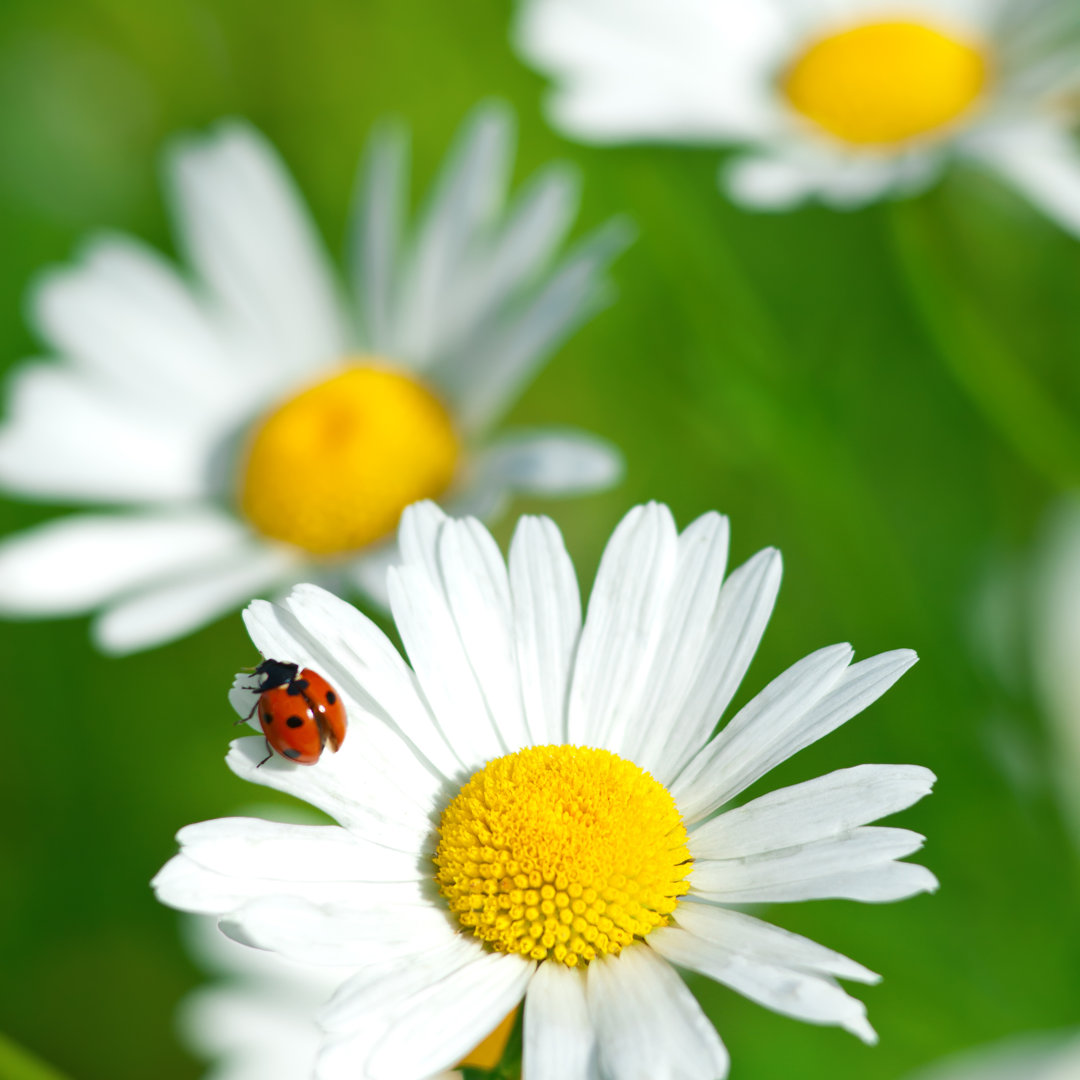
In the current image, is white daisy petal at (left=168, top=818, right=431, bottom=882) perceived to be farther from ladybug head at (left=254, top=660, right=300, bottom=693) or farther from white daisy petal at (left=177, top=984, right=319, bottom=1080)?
white daisy petal at (left=177, top=984, right=319, bottom=1080)

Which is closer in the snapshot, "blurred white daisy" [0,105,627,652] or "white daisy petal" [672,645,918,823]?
"white daisy petal" [672,645,918,823]

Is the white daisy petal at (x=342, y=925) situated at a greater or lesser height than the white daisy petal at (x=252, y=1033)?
greater

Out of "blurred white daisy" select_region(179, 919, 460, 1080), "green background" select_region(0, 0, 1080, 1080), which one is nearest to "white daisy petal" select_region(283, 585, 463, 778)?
"blurred white daisy" select_region(179, 919, 460, 1080)

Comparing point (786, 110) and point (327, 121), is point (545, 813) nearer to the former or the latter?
point (786, 110)

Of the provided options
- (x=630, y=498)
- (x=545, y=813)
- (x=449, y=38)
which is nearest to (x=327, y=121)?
(x=449, y=38)

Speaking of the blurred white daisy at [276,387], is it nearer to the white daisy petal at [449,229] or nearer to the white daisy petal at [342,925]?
the white daisy petal at [449,229]

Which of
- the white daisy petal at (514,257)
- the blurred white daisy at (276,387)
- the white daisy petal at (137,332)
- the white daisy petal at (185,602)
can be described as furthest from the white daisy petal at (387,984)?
the white daisy petal at (137,332)
